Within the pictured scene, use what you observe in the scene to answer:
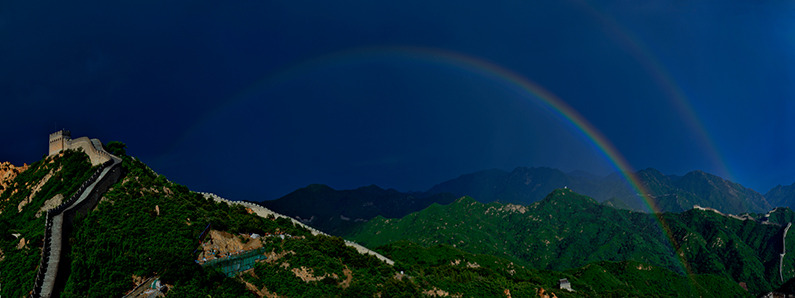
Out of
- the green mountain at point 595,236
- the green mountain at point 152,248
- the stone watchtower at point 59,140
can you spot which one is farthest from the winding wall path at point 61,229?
the green mountain at point 595,236

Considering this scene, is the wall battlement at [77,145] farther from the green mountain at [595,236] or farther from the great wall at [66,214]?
the green mountain at [595,236]

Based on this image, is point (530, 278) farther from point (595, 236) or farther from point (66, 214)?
point (595, 236)

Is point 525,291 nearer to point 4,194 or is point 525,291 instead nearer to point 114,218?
point 114,218

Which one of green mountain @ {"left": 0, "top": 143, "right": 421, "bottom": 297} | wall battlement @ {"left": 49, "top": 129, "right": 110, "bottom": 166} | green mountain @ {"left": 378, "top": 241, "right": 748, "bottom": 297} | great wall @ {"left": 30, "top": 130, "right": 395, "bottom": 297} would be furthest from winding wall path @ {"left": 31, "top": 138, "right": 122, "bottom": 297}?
green mountain @ {"left": 378, "top": 241, "right": 748, "bottom": 297}

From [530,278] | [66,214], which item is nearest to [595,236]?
[530,278]

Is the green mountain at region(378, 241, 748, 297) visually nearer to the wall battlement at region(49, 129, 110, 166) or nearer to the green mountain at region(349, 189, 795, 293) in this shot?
the green mountain at region(349, 189, 795, 293)
